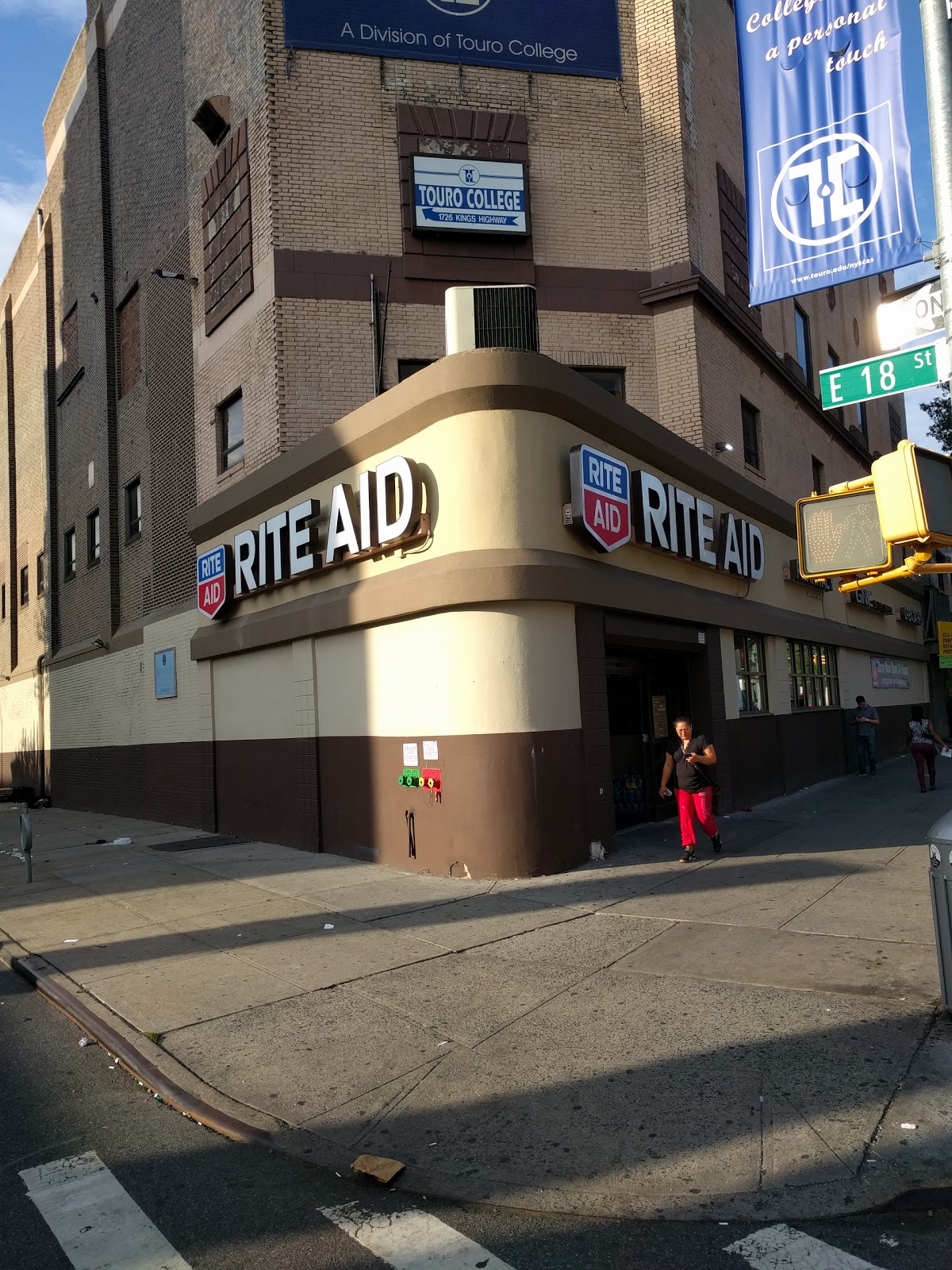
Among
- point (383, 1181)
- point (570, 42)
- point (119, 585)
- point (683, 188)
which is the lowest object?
point (383, 1181)

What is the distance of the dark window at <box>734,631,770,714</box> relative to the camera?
1634cm

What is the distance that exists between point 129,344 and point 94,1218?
2074 centimetres

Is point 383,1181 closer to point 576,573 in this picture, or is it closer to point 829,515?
point 829,515

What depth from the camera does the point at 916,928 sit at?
773cm

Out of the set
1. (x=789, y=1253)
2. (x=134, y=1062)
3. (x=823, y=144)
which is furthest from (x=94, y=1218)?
(x=823, y=144)

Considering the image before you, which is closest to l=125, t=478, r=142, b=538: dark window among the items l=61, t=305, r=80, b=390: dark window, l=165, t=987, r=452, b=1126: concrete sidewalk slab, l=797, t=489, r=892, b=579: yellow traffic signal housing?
l=61, t=305, r=80, b=390: dark window

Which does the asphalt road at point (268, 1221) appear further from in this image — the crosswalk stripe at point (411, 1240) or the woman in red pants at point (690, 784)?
the woman in red pants at point (690, 784)

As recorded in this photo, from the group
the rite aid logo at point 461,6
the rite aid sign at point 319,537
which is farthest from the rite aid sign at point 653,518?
the rite aid logo at point 461,6

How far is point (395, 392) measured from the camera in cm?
1172

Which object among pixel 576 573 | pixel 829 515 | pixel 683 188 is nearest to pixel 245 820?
pixel 576 573

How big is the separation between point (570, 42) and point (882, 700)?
19.2 m

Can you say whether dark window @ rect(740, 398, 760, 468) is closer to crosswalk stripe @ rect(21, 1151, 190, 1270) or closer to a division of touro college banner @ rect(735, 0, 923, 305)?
a division of touro college banner @ rect(735, 0, 923, 305)

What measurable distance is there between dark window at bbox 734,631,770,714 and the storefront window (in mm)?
1558

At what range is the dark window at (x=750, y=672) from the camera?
53.6 feet
